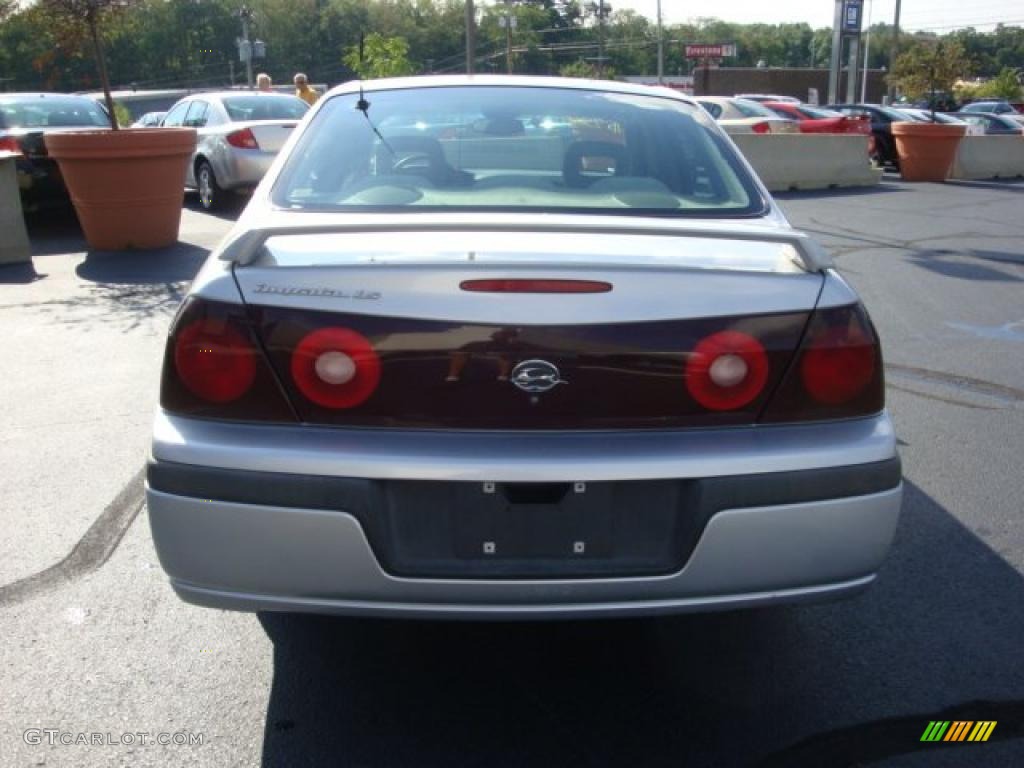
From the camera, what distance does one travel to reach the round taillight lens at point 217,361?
2.47 metres

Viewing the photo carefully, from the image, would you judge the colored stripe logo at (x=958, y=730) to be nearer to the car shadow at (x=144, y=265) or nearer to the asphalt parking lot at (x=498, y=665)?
the asphalt parking lot at (x=498, y=665)

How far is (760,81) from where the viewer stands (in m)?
70.8

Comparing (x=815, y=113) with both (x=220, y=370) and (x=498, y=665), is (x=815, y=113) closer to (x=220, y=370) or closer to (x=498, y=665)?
(x=498, y=665)

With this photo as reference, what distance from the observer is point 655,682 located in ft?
9.78

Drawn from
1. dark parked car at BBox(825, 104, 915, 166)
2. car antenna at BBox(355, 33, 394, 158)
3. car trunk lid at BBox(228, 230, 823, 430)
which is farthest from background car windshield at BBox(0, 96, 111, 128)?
dark parked car at BBox(825, 104, 915, 166)

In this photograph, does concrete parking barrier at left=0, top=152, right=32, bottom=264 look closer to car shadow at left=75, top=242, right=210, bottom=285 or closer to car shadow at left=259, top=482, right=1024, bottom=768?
car shadow at left=75, top=242, right=210, bottom=285

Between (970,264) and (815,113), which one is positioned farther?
(815,113)

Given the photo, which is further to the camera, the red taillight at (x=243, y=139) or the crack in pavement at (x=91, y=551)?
the red taillight at (x=243, y=139)

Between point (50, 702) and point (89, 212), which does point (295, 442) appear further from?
point (89, 212)

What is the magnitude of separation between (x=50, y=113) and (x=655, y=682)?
11.5 meters

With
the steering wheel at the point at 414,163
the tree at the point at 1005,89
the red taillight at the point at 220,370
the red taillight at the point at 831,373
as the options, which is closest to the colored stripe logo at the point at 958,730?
the red taillight at the point at 831,373

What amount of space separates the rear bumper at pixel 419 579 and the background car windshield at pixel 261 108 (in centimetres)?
1125

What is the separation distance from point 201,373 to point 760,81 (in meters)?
73.3

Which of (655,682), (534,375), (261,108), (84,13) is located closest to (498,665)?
(655,682)
